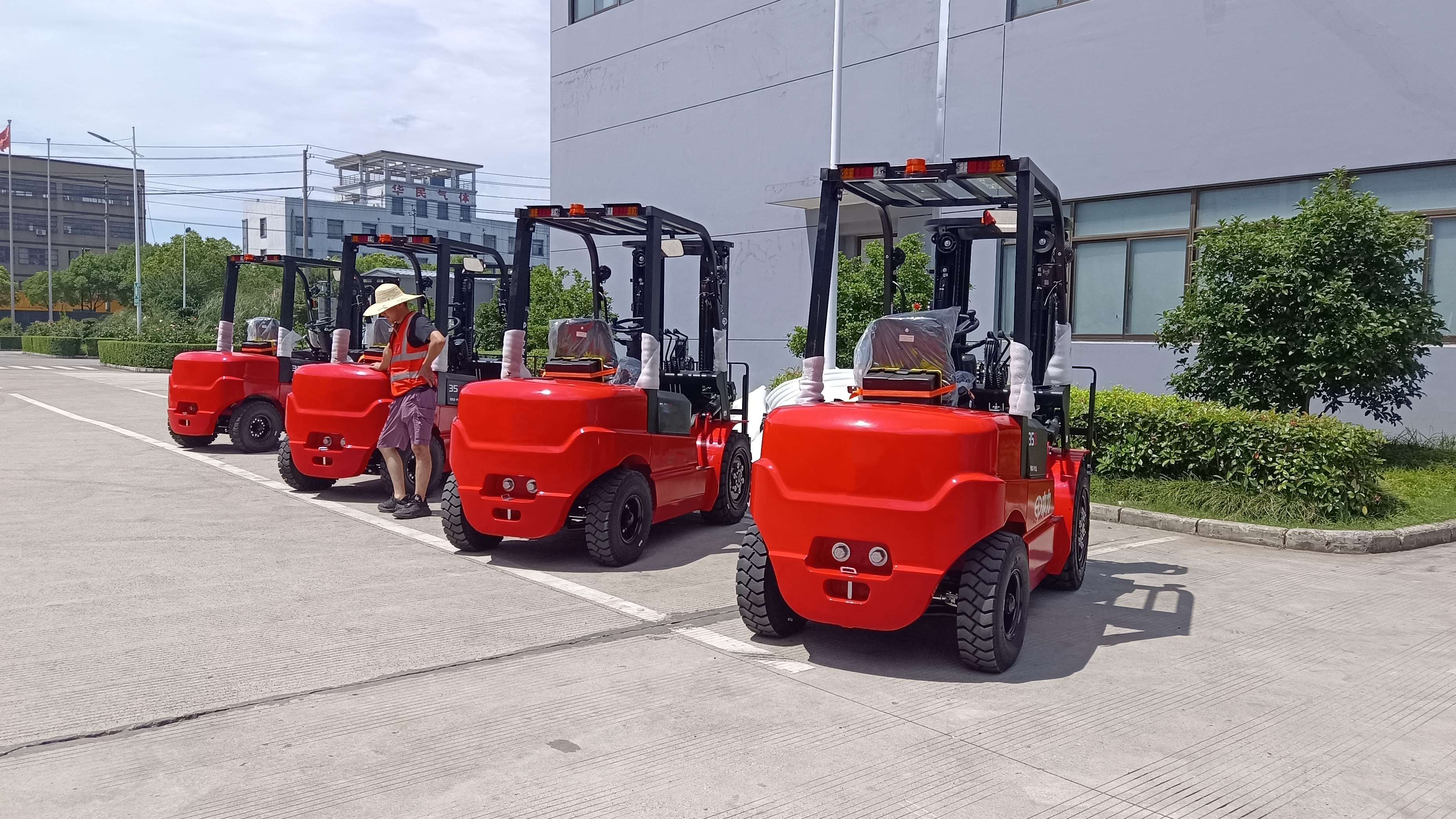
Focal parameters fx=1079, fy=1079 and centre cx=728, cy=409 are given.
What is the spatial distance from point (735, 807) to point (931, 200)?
14.1 ft

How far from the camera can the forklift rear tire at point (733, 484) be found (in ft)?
31.3

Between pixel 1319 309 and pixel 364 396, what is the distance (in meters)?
9.37

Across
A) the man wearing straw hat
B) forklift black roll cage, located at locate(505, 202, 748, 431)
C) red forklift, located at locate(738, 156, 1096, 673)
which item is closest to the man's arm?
the man wearing straw hat

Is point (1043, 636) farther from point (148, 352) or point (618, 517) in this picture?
point (148, 352)

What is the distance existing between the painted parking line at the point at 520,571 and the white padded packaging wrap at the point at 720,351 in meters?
2.79

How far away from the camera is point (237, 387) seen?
46.0ft

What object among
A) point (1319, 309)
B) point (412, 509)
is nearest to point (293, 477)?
point (412, 509)

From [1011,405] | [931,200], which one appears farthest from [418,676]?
[931,200]

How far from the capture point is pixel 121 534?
338 inches

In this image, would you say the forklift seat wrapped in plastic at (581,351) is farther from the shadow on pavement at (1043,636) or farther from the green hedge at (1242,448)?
the green hedge at (1242,448)

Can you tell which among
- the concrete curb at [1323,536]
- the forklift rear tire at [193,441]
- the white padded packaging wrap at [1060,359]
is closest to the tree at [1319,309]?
the concrete curb at [1323,536]

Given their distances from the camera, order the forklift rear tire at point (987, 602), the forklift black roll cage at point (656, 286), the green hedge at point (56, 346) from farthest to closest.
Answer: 1. the green hedge at point (56, 346)
2. the forklift black roll cage at point (656, 286)
3. the forklift rear tire at point (987, 602)

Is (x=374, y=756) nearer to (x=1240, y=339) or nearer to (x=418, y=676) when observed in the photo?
(x=418, y=676)

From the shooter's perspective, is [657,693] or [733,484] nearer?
[657,693]
